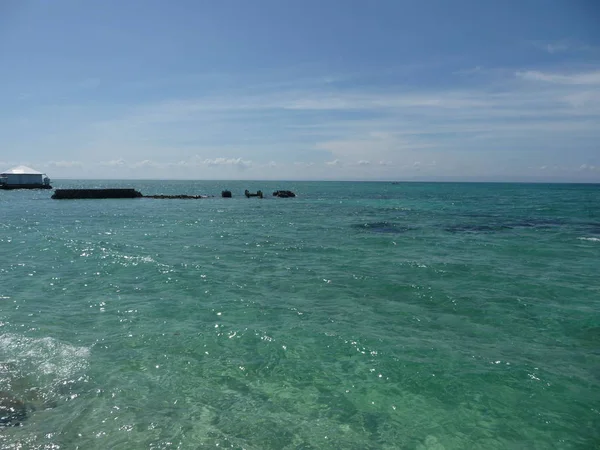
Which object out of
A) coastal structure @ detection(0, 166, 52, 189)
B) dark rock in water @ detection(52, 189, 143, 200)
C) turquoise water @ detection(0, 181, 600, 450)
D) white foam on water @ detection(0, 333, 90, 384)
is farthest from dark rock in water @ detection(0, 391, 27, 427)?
coastal structure @ detection(0, 166, 52, 189)

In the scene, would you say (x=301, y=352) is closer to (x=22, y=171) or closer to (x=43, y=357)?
(x=43, y=357)

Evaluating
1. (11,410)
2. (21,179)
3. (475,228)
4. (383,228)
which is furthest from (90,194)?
(11,410)

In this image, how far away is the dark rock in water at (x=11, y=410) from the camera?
6.61 m

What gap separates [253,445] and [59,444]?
3.01m

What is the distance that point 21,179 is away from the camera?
105062 mm

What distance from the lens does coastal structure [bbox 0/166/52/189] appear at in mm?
103938

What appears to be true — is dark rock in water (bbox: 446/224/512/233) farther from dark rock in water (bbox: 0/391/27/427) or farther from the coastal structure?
the coastal structure

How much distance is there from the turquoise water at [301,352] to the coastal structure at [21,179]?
343 feet

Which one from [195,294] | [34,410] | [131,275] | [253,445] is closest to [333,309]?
[195,294]

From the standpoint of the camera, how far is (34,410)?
276 inches

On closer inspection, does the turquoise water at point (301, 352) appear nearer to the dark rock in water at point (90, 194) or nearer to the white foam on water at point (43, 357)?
the white foam on water at point (43, 357)

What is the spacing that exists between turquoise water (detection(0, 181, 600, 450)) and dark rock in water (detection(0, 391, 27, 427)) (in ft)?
0.44

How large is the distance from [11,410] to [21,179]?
121097 millimetres

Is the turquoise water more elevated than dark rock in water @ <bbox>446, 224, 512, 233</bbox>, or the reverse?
dark rock in water @ <bbox>446, 224, 512, 233</bbox>
